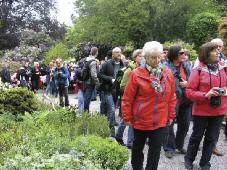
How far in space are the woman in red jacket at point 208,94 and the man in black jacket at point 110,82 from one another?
261cm

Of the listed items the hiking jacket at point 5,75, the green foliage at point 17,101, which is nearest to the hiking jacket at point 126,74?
the green foliage at point 17,101

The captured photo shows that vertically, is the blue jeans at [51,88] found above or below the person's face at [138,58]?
→ below

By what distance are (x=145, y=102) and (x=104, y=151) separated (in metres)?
0.83

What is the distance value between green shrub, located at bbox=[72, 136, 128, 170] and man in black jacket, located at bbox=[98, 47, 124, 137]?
301 centimetres

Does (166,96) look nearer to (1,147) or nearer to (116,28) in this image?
(1,147)

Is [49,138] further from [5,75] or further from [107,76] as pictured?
[5,75]

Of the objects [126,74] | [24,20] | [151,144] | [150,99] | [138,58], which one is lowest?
[151,144]

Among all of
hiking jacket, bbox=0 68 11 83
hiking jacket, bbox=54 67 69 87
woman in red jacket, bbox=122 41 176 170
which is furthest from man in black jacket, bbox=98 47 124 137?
hiking jacket, bbox=0 68 11 83

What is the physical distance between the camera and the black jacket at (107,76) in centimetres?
983

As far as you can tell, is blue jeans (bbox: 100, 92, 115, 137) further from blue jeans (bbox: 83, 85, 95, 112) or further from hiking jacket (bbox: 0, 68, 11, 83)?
hiking jacket (bbox: 0, 68, 11, 83)

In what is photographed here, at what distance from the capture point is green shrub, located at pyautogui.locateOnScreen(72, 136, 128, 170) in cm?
638

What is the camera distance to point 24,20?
45.0 metres

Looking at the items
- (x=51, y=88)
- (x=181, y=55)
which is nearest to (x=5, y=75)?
(x=51, y=88)

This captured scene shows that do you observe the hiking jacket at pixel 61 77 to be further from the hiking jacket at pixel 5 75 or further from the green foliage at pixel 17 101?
the green foliage at pixel 17 101
